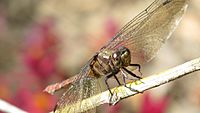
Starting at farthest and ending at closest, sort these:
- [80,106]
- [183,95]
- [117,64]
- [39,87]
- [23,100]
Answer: [183,95] → [39,87] → [23,100] → [117,64] → [80,106]

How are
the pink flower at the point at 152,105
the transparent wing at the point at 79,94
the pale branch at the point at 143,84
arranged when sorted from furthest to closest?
the pink flower at the point at 152,105
the transparent wing at the point at 79,94
the pale branch at the point at 143,84

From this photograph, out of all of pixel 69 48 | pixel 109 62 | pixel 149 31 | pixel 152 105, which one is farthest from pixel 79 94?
pixel 69 48

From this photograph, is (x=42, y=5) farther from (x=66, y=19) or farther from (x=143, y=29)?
(x=143, y=29)

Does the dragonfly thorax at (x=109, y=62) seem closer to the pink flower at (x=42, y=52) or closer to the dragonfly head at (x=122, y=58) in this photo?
the dragonfly head at (x=122, y=58)

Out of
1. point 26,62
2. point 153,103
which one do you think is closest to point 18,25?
point 26,62

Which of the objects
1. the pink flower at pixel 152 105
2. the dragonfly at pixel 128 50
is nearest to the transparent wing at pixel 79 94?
the dragonfly at pixel 128 50

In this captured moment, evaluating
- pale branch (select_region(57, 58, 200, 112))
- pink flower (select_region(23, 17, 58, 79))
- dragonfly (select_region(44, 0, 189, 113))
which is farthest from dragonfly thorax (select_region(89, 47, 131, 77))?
pink flower (select_region(23, 17, 58, 79))
